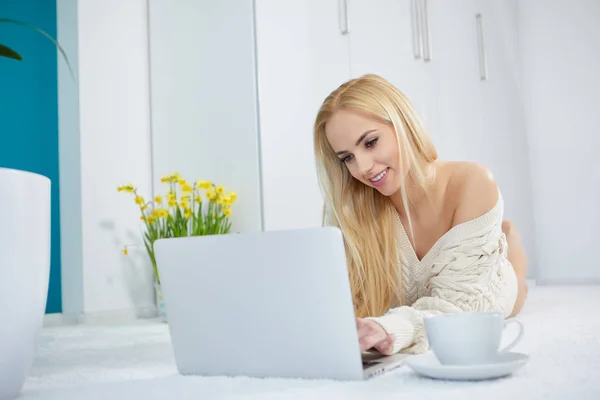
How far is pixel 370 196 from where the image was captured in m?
1.81

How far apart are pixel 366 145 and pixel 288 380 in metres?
0.73

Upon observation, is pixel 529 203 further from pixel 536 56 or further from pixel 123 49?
pixel 123 49

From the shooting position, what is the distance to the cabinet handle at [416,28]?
11.1 ft

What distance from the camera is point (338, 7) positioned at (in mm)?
3004

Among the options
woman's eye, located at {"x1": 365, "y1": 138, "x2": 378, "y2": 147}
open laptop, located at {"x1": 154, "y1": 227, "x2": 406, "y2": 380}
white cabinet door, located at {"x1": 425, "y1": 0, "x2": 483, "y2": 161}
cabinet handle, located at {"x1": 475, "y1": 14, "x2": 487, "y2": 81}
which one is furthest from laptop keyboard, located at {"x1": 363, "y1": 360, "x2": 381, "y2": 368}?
cabinet handle, located at {"x1": 475, "y1": 14, "x2": 487, "y2": 81}

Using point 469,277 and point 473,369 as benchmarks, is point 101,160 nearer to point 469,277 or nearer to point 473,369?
point 469,277

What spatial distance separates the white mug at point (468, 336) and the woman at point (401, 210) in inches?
18.0

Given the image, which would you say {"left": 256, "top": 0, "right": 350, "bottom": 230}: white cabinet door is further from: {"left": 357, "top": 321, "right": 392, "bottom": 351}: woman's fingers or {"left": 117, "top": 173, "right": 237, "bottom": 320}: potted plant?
{"left": 357, "top": 321, "right": 392, "bottom": 351}: woman's fingers

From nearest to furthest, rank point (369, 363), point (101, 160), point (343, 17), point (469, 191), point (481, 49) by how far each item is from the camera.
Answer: point (369, 363), point (469, 191), point (101, 160), point (343, 17), point (481, 49)

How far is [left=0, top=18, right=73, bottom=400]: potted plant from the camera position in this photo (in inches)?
39.5

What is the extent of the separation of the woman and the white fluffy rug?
214mm

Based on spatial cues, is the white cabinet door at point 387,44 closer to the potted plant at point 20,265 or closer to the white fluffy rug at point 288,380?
the white fluffy rug at point 288,380

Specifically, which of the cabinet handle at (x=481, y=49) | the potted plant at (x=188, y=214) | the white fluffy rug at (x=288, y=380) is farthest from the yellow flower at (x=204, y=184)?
the cabinet handle at (x=481, y=49)

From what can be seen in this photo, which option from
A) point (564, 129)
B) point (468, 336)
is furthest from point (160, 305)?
point (564, 129)
